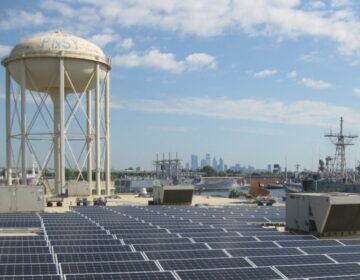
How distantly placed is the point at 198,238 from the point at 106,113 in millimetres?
44578

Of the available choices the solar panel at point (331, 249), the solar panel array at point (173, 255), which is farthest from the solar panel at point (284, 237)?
the solar panel at point (331, 249)

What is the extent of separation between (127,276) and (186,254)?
10.0ft

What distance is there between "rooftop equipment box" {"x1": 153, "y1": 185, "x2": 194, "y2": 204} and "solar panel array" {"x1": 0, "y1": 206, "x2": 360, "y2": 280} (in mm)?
23802

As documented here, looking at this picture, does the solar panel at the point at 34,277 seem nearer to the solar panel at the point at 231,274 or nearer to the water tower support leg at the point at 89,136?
the solar panel at the point at 231,274

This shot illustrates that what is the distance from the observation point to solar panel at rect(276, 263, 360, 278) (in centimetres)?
1239

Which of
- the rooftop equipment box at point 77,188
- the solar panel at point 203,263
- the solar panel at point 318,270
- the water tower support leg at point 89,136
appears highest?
the water tower support leg at point 89,136

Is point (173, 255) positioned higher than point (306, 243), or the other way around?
point (173, 255)

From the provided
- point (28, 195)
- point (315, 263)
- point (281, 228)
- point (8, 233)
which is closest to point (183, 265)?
point (315, 263)

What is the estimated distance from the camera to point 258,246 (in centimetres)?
1619

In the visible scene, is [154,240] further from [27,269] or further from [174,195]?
[174,195]

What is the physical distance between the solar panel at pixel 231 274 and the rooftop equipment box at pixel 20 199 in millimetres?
23765

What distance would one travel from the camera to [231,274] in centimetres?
1209

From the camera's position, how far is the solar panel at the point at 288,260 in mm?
13452

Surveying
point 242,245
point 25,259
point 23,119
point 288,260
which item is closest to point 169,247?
point 242,245
